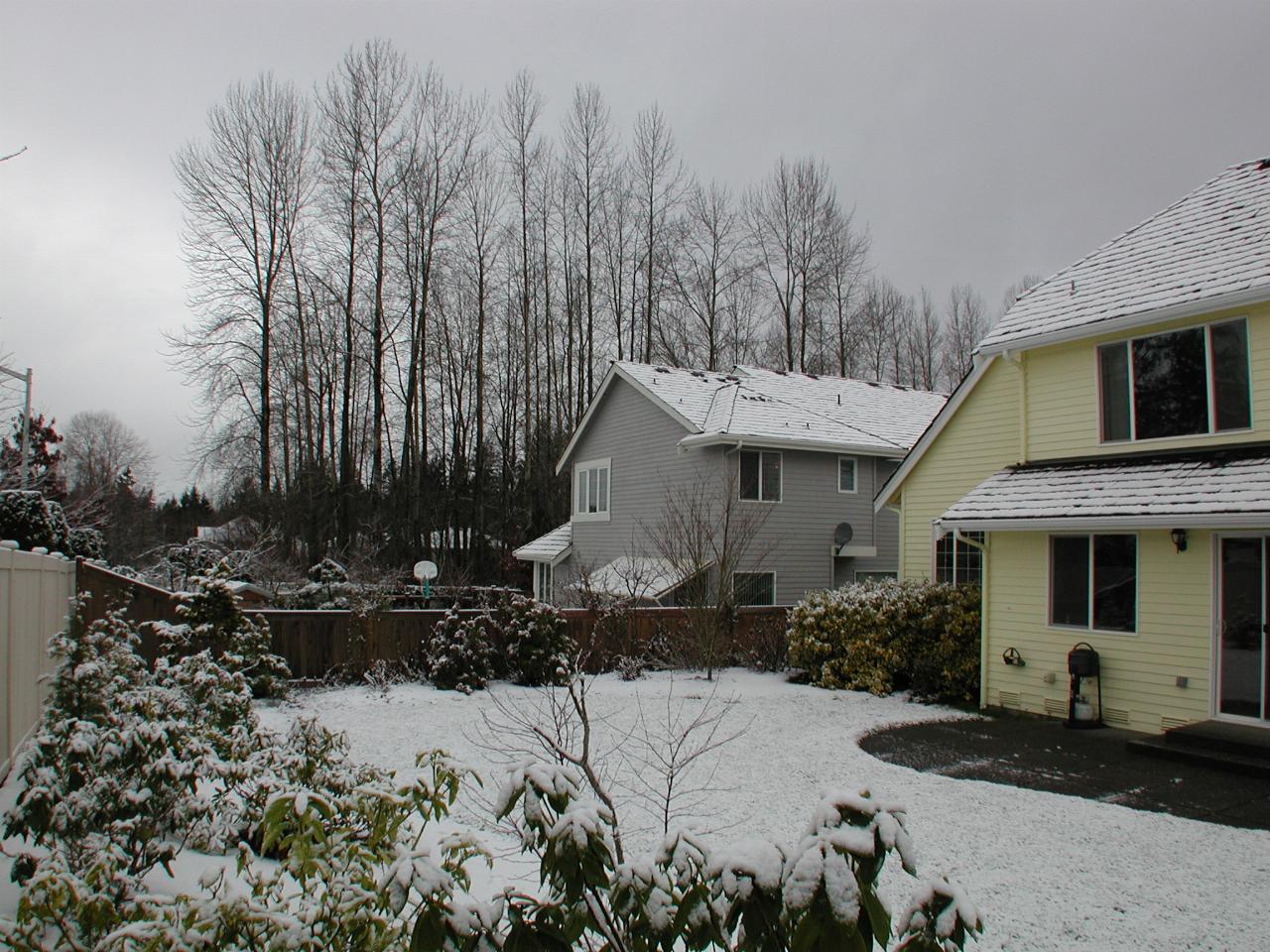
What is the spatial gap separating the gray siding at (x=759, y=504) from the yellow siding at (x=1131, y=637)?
7950mm

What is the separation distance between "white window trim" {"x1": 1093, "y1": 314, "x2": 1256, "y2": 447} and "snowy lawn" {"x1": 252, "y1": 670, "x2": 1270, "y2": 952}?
4884 millimetres

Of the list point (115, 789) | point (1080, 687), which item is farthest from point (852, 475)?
point (115, 789)

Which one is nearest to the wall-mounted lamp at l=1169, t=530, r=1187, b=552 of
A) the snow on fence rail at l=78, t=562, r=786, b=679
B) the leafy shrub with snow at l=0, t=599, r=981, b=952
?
the snow on fence rail at l=78, t=562, r=786, b=679

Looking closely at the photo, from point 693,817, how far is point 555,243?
31264mm

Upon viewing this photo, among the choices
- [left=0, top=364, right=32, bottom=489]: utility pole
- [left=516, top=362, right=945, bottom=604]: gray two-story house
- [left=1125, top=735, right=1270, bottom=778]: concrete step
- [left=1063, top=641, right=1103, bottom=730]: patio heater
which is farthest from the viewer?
[left=516, top=362, right=945, bottom=604]: gray two-story house

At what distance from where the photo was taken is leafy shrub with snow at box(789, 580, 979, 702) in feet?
42.6

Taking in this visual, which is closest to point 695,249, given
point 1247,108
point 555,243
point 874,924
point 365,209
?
point 555,243

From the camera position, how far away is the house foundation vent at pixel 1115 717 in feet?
35.1

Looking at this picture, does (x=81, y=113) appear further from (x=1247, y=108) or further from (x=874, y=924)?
(x=1247, y=108)

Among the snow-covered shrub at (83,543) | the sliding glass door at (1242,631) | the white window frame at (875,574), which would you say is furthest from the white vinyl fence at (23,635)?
the white window frame at (875,574)

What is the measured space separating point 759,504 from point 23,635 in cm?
1594

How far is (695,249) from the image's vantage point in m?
36.2

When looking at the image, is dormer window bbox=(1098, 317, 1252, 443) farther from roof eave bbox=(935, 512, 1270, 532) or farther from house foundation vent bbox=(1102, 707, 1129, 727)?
house foundation vent bbox=(1102, 707, 1129, 727)

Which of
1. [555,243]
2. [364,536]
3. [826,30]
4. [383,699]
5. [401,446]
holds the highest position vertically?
[555,243]
